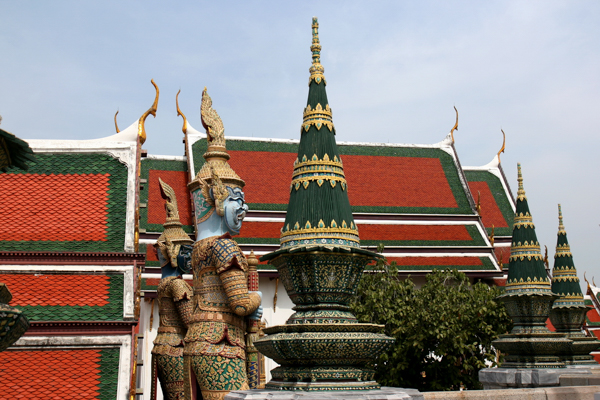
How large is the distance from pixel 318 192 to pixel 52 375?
4930 millimetres

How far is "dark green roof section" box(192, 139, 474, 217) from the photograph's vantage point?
21797 millimetres

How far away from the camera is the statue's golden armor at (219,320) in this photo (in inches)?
224

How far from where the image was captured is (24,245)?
8688mm

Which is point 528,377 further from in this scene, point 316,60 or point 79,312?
point 79,312

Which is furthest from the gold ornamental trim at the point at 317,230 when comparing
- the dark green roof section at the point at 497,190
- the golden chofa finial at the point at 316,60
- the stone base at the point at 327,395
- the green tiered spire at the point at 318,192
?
the dark green roof section at the point at 497,190

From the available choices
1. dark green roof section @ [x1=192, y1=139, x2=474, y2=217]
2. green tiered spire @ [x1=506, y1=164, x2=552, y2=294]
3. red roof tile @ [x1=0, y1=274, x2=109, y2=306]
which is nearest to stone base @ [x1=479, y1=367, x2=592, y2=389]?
green tiered spire @ [x1=506, y1=164, x2=552, y2=294]

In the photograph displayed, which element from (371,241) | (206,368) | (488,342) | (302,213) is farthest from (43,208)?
(371,241)

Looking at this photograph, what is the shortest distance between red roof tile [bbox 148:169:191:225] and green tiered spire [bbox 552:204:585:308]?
11.9m

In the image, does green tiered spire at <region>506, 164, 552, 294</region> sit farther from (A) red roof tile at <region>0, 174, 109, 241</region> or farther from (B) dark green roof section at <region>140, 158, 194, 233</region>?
(B) dark green roof section at <region>140, 158, 194, 233</region>

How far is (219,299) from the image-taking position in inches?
232

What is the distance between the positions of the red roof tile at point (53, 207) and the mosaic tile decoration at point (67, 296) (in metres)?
0.64

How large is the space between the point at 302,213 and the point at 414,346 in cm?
1011

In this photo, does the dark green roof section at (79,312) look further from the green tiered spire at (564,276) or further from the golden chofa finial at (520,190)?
the green tiered spire at (564,276)

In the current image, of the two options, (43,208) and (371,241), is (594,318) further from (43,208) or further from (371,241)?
(43,208)
